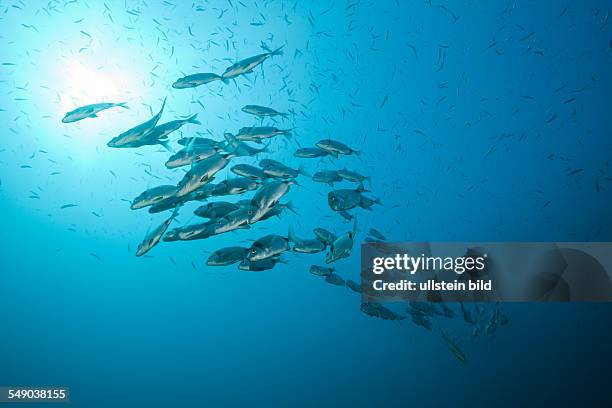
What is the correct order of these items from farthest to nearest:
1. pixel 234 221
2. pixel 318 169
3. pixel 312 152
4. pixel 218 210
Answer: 1. pixel 318 169
2. pixel 312 152
3. pixel 218 210
4. pixel 234 221

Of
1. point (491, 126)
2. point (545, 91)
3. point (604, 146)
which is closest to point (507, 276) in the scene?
point (545, 91)

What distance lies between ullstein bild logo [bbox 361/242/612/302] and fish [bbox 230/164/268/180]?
6.11 feet

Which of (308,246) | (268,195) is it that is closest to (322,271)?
(308,246)

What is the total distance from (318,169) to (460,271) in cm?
1299

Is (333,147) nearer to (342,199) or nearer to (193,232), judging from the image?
(342,199)

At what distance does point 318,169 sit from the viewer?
61.8ft

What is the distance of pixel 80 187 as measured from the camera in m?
23.9

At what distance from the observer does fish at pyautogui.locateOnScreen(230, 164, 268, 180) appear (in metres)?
4.70

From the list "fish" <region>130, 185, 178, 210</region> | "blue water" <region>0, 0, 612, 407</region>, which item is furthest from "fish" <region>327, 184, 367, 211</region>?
"blue water" <region>0, 0, 612, 407</region>

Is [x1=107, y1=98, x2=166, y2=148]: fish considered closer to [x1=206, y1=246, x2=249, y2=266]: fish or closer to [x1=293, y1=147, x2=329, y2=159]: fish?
[x1=206, y1=246, x2=249, y2=266]: fish

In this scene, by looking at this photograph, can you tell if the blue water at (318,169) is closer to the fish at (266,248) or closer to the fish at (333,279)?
the fish at (333,279)

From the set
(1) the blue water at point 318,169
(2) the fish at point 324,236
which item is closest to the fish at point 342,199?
(2) the fish at point 324,236

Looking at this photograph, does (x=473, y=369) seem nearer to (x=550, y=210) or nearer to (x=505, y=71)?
(x=550, y=210)

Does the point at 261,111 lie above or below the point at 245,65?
below
